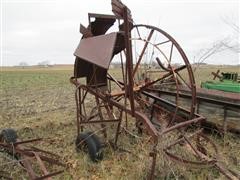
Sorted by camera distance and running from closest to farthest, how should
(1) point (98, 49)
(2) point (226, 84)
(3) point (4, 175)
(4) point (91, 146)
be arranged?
1. (3) point (4, 175)
2. (1) point (98, 49)
3. (4) point (91, 146)
4. (2) point (226, 84)

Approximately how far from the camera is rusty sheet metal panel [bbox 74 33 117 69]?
3.78m

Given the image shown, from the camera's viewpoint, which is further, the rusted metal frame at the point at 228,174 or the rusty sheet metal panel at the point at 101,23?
the rusty sheet metal panel at the point at 101,23

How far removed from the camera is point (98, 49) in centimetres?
406

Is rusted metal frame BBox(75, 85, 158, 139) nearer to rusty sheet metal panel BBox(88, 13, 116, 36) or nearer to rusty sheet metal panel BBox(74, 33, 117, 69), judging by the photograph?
rusty sheet metal panel BBox(74, 33, 117, 69)

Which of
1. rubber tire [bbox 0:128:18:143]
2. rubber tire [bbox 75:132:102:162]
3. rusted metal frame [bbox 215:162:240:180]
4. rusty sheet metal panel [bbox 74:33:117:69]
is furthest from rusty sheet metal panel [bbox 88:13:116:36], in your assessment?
rusted metal frame [bbox 215:162:240:180]

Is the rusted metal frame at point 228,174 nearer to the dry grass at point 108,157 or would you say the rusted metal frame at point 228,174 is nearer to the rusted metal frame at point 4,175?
the dry grass at point 108,157

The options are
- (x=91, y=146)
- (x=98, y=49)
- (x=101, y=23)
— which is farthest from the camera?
(x=101, y=23)

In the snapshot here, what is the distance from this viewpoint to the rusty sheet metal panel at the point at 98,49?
12.4 feet

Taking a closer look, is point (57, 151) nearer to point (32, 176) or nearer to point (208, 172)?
point (32, 176)

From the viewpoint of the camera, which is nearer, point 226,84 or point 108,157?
point 108,157

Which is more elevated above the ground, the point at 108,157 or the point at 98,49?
the point at 98,49

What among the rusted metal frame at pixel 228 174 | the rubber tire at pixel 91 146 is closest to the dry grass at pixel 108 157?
the rubber tire at pixel 91 146

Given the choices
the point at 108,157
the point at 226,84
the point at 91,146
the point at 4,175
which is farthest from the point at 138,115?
the point at 226,84

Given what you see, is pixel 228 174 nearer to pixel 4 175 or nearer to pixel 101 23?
pixel 4 175
